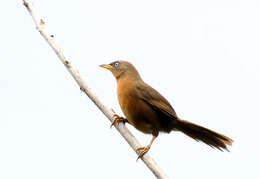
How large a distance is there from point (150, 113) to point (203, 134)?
2.35 ft

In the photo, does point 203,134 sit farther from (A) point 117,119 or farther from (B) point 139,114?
(A) point 117,119

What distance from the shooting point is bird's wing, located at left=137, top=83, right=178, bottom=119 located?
564 cm

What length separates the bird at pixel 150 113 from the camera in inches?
214

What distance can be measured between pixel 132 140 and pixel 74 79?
88cm

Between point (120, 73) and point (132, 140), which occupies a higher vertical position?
point (120, 73)

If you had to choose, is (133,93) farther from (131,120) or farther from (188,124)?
(188,124)

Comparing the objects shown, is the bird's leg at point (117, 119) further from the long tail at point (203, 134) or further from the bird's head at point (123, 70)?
the bird's head at point (123, 70)

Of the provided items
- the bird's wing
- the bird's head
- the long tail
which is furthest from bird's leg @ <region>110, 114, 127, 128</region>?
the bird's head

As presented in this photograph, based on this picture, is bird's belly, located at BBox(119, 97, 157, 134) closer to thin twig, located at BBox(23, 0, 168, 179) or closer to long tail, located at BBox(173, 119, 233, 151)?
long tail, located at BBox(173, 119, 233, 151)

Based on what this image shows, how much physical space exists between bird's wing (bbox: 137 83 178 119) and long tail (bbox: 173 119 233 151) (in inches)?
6.4

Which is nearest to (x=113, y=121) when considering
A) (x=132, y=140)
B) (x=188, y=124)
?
(x=132, y=140)

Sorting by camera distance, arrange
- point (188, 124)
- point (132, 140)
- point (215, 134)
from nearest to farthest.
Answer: point (132, 140)
point (215, 134)
point (188, 124)

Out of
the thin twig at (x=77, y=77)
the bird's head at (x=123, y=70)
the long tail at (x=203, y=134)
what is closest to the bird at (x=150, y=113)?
the long tail at (x=203, y=134)

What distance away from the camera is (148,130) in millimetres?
5609
